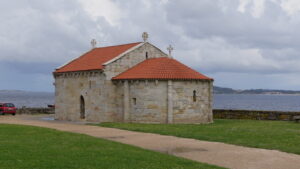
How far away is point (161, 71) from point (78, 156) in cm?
1950

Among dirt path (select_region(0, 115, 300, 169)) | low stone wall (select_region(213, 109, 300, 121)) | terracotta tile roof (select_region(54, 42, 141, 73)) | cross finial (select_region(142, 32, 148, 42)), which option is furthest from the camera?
cross finial (select_region(142, 32, 148, 42))

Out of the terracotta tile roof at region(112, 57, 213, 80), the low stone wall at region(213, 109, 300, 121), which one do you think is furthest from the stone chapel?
the low stone wall at region(213, 109, 300, 121)

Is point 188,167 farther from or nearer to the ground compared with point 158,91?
nearer to the ground

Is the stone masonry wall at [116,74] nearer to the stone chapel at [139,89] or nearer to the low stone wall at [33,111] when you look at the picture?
the stone chapel at [139,89]

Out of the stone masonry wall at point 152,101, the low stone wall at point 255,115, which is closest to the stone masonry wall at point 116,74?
the stone masonry wall at point 152,101

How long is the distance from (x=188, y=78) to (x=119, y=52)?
299 inches

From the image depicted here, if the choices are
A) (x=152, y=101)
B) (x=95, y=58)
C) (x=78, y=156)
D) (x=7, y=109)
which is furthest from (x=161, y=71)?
(x=7, y=109)

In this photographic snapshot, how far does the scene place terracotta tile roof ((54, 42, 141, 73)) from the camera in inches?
1480

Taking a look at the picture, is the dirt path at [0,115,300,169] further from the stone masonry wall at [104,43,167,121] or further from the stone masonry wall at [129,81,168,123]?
the stone masonry wall at [104,43,167,121]

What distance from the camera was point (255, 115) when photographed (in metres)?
39.7

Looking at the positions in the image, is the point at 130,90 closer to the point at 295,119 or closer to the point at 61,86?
the point at 61,86

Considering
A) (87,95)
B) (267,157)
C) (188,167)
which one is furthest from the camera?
(87,95)

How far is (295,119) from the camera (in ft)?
113

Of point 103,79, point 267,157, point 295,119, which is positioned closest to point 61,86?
point 103,79
